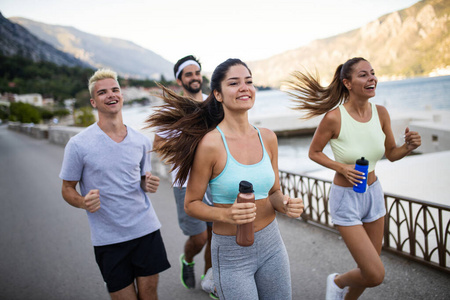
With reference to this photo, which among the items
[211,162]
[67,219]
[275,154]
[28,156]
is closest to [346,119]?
[275,154]

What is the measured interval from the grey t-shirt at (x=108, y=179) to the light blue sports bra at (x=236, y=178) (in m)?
0.99

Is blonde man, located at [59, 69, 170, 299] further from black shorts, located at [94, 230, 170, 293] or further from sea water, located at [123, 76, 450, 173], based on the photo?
sea water, located at [123, 76, 450, 173]

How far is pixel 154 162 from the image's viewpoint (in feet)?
31.9

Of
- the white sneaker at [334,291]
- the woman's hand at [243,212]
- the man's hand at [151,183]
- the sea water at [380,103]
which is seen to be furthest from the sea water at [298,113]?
the white sneaker at [334,291]

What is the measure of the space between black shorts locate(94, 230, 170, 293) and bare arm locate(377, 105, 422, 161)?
2.36m

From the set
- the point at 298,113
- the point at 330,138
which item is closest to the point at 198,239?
the point at 330,138

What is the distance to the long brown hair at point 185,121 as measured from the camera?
2.01 metres

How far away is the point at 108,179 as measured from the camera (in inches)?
98.3

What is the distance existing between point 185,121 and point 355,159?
5.21ft

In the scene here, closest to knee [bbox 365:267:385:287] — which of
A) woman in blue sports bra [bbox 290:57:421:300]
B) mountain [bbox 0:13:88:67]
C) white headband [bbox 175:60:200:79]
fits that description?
woman in blue sports bra [bbox 290:57:421:300]

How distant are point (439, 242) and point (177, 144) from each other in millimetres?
3277

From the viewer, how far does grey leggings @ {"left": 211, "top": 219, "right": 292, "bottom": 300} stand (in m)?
1.79

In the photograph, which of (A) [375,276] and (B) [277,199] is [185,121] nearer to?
(B) [277,199]

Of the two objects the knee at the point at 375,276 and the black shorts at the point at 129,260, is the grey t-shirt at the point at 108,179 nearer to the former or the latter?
the black shorts at the point at 129,260
